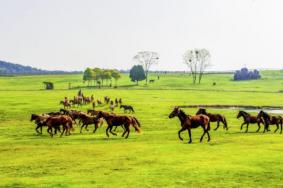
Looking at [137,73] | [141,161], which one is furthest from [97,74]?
[141,161]

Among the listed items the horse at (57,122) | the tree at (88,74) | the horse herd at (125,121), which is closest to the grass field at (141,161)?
the horse herd at (125,121)

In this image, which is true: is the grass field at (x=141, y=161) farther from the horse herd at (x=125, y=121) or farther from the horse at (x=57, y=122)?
the horse at (x=57, y=122)

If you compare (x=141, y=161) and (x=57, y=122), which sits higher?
(x=57, y=122)

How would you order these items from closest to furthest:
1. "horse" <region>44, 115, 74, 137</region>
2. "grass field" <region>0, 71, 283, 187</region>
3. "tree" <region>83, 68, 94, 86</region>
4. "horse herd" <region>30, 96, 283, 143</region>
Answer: "grass field" <region>0, 71, 283, 187</region> → "horse herd" <region>30, 96, 283, 143</region> → "horse" <region>44, 115, 74, 137</region> → "tree" <region>83, 68, 94, 86</region>

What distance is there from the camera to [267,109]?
252ft

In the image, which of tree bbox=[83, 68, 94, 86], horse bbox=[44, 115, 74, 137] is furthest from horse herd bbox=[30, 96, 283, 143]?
tree bbox=[83, 68, 94, 86]

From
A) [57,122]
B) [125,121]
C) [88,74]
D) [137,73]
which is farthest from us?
[137,73]

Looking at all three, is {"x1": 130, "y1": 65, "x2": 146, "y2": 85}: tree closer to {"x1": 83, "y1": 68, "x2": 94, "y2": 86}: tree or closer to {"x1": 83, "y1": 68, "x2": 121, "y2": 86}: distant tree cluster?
{"x1": 83, "y1": 68, "x2": 121, "y2": 86}: distant tree cluster

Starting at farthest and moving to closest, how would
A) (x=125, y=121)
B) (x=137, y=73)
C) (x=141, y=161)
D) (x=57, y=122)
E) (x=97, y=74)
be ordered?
(x=137, y=73), (x=97, y=74), (x=57, y=122), (x=125, y=121), (x=141, y=161)

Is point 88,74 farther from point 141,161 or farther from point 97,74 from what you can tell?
point 141,161

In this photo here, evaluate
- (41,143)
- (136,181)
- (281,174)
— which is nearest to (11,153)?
(41,143)

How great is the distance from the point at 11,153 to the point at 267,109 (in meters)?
54.9

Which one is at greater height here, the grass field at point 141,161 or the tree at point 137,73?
the tree at point 137,73

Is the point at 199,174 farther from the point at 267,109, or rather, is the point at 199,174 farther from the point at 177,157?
the point at 267,109
